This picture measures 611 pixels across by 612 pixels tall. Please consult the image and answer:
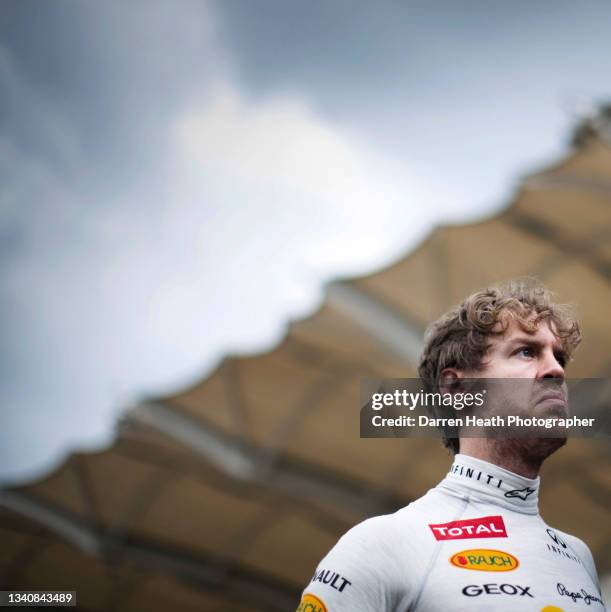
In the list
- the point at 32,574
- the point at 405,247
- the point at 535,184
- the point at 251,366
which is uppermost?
the point at 535,184

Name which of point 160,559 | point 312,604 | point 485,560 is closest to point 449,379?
point 485,560

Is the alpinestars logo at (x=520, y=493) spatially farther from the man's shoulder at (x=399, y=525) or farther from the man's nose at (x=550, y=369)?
the man's nose at (x=550, y=369)

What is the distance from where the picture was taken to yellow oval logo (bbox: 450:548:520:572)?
2412mm

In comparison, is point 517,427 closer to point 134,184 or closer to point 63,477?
point 63,477

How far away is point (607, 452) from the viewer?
619 inches

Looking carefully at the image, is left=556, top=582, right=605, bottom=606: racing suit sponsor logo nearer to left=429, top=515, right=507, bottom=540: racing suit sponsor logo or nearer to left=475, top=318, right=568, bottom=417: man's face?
left=429, top=515, right=507, bottom=540: racing suit sponsor logo

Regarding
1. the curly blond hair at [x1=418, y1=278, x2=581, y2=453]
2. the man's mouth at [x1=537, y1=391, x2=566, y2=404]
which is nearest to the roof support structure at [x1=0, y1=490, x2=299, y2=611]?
the curly blond hair at [x1=418, y1=278, x2=581, y2=453]

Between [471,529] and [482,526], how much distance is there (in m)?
0.05

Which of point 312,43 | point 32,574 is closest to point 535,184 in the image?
point 312,43

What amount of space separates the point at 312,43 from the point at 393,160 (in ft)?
13.6

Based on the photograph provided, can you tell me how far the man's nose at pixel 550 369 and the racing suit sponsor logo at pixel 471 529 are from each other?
46cm

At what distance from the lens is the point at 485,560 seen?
2438mm

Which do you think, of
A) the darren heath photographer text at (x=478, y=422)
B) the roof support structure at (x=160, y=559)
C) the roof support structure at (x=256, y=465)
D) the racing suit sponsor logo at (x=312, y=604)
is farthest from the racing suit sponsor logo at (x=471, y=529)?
the roof support structure at (x=160, y=559)

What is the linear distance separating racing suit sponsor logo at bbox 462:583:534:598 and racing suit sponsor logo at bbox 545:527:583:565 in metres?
0.25
